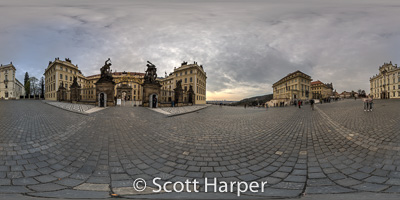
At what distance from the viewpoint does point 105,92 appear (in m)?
19.1

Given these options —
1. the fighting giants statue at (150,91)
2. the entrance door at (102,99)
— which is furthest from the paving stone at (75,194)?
the entrance door at (102,99)

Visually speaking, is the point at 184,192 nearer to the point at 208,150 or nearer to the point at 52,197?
the point at 208,150

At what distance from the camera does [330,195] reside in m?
2.34

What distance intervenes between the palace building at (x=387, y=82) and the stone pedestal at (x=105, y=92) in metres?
74.9

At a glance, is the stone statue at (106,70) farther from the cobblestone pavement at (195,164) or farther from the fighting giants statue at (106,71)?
the cobblestone pavement at (195,164)

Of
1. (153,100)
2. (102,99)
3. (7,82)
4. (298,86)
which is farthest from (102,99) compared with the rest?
(7,82)

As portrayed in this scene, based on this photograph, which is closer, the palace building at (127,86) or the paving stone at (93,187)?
the paving stone at (93,187)

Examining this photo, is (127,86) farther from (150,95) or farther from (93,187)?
(93,187)

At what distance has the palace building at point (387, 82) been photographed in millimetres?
49469

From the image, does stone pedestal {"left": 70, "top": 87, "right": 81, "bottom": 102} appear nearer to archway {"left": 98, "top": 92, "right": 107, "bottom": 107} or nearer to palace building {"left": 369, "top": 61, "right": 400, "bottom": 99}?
archway {"left": 98, "top": 92, "right": 107, "bottom": 107}

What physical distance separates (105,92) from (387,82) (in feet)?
267

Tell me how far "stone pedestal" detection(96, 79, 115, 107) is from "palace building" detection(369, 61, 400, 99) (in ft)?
246

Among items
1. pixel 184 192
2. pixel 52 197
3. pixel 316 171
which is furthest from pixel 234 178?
pixel 52 197

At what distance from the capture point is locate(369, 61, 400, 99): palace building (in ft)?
162
